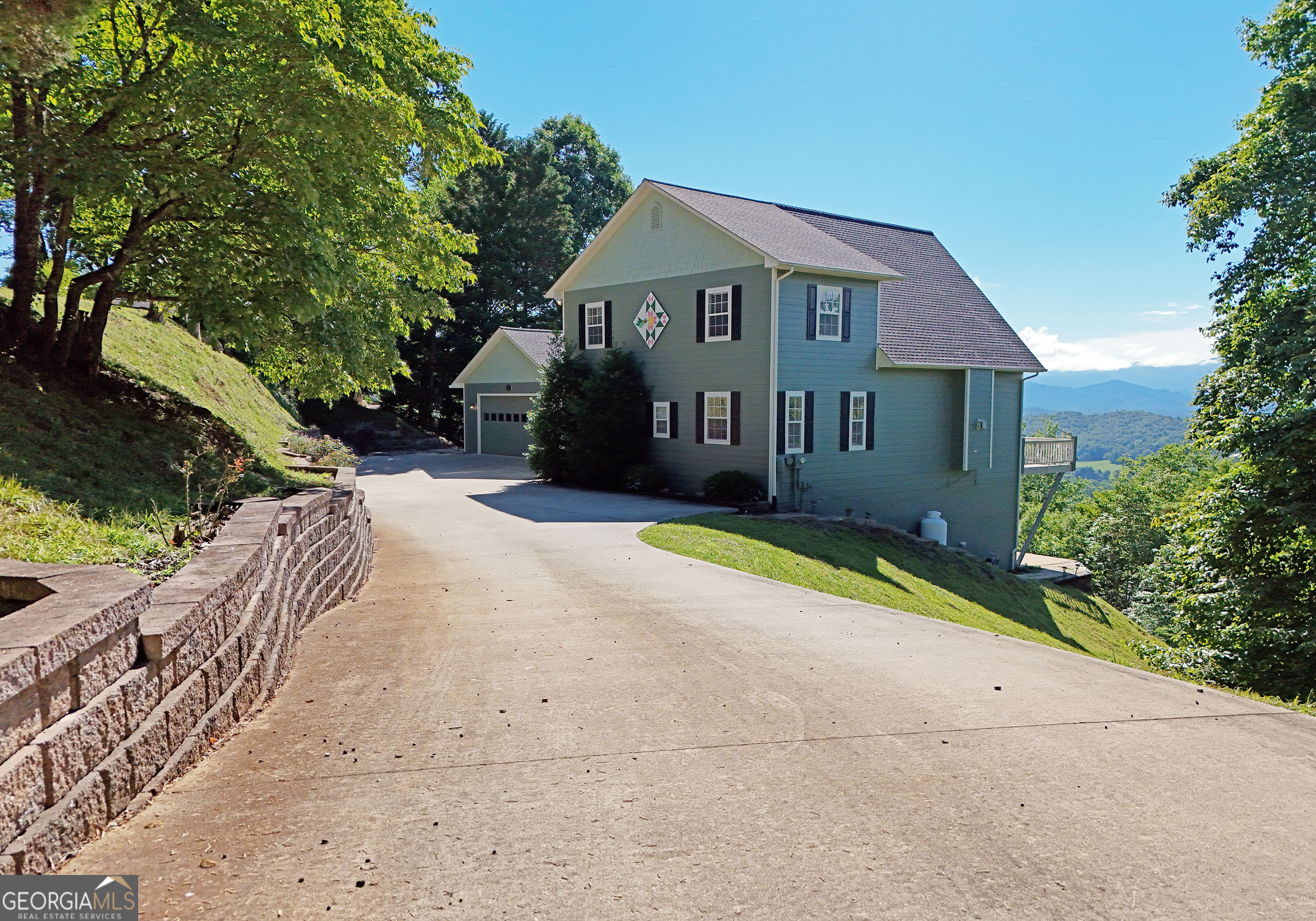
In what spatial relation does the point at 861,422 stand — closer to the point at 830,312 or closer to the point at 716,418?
the point at 830,312

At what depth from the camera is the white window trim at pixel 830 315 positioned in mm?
20156

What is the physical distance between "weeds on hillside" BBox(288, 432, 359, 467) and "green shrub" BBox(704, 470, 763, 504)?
812 cm

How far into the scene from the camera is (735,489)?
19312 mm

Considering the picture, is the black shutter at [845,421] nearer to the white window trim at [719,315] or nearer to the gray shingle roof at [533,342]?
the white window trim at [719,315]

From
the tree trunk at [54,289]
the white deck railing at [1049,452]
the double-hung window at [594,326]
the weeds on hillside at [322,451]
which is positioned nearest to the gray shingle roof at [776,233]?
the double-hung window at [594,326]

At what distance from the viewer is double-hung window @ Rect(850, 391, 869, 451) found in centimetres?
2130

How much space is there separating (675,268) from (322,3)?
13019mm

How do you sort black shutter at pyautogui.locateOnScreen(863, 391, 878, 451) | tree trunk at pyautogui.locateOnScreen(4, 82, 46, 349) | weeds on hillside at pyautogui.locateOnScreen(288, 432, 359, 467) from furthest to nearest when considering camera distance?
black shutter at pyautogui.locateOnScreen(863, 391, 878, 451), weeds on hillside at pyautogui.locateOnScreen(288, 432, 359, 467), tree trunk at pyautogui.locateOnScreen(4, 82, 46, 349)

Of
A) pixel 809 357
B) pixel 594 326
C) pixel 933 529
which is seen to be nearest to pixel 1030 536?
pixel 933 529

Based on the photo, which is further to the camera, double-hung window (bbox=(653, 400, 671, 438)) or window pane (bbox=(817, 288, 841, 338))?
double-hung window (bbox=(653, 400, 671, 438))

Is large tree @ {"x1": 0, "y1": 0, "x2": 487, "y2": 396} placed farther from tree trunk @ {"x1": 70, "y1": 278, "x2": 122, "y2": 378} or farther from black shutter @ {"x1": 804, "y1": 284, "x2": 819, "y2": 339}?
black shutter @ {"x1": 804, "y1": 284, "x2": 819, "y2": 339}

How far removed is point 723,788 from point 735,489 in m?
15.2

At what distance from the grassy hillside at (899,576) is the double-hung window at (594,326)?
8902 mm

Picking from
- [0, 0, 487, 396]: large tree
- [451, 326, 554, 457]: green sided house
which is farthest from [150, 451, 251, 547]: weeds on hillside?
[451, 326, 554, 457]: green sided house
